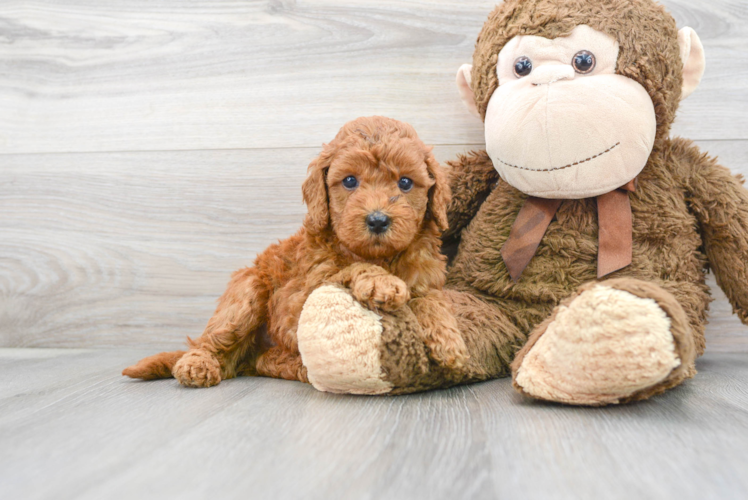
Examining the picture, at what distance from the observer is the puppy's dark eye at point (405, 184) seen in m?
0.95

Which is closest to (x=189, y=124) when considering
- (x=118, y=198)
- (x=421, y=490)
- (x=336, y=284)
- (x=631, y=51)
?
(x=118, y=198)

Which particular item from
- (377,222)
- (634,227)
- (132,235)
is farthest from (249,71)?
(634,227)

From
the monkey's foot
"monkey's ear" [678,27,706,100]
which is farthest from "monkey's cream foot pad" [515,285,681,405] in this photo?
"monkey's ear" [678,27,706,100]

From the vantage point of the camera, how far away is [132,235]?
1.47 metres

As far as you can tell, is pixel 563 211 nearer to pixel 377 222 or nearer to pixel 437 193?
pixel 437 193

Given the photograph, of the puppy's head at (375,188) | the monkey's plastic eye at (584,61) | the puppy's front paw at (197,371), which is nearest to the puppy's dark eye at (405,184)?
the puppy's head at (375,188)

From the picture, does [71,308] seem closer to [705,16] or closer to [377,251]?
[377,251]

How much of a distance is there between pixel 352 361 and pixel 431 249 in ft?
0.93

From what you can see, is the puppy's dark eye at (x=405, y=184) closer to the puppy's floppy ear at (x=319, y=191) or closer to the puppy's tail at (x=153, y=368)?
the puppy's floppy ear at (x=319, y=191)

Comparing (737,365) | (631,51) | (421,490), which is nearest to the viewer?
(421,490)

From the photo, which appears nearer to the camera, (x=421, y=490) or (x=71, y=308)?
(x=421, y=490)

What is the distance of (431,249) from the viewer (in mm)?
1034

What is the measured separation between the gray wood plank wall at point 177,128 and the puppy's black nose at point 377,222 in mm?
528

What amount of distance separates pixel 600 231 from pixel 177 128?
108cm
